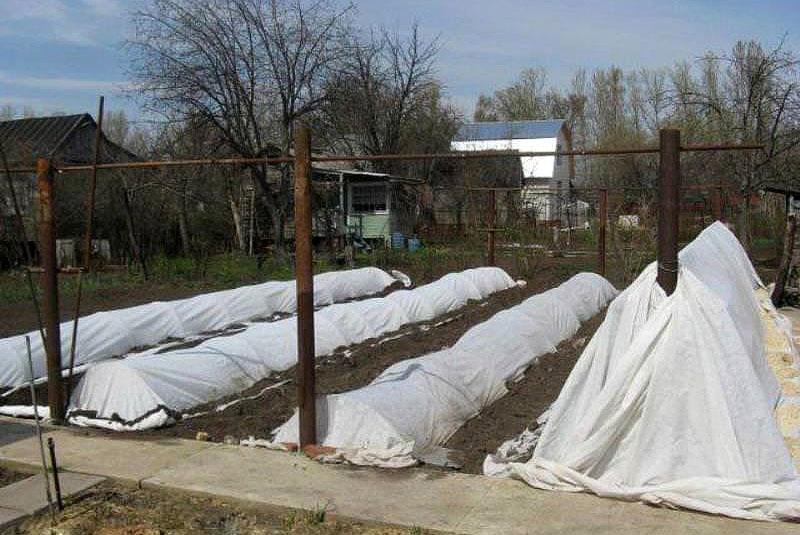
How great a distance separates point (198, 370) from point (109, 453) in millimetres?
1716

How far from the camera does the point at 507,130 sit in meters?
43.9

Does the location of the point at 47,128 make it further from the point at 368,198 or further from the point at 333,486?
the point at 333,486

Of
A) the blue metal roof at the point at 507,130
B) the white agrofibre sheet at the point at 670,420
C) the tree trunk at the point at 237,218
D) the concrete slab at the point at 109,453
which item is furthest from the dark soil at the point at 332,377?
the blue metal roof at the point at 507,130

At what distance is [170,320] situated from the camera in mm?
10211

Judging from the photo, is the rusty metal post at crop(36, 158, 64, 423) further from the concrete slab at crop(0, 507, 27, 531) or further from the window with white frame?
the window with white frame

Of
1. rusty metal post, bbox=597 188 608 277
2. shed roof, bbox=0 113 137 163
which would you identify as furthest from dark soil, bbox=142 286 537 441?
shed roof, bbox=0 113 137 163

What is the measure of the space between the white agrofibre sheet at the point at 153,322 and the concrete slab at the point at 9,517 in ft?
11.3

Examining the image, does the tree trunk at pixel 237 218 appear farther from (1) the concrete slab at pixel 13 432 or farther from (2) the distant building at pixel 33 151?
(1) the concrete slab at pixel 13 432

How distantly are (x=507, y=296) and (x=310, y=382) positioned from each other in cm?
904

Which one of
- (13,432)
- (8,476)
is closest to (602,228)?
(13,432)

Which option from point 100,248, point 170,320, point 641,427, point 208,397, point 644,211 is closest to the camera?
point 641,427

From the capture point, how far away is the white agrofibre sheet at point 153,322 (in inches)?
317

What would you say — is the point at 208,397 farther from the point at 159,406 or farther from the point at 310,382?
the point at 310,382

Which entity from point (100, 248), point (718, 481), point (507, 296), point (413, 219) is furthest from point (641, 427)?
point (413, 219)
